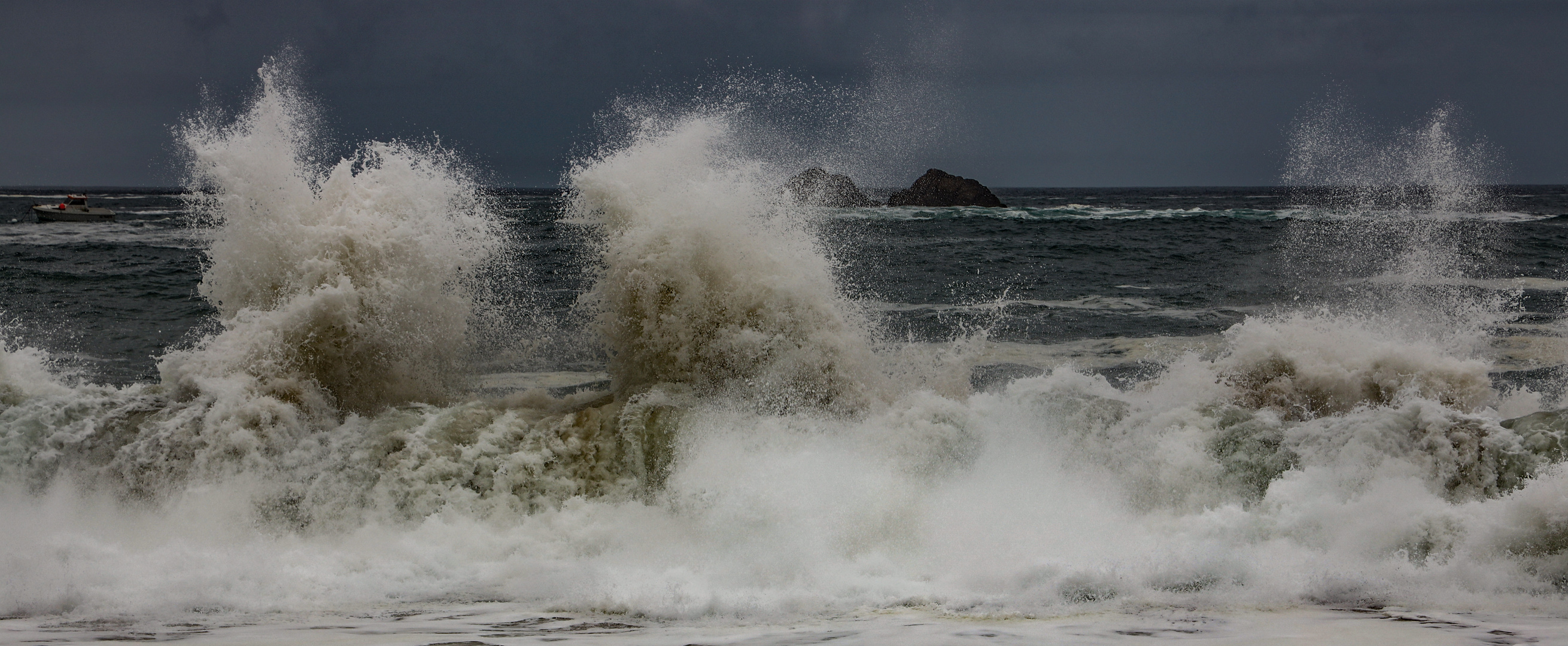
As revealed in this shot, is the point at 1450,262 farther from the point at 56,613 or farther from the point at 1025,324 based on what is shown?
the point at 56,613

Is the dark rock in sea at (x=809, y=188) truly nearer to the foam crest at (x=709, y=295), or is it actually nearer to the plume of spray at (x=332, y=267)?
the foam crest at (x=709, y=295)

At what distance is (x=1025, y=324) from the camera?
12.5 metres

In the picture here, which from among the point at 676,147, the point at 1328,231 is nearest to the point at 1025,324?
the point at 676,147

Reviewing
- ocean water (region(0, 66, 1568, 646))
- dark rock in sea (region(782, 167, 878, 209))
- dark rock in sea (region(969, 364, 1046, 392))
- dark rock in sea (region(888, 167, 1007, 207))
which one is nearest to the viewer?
ocean water (region(0, 66, 1568, 646))

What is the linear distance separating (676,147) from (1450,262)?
19.9m

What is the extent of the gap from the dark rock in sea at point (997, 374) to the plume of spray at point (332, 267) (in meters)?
4.35

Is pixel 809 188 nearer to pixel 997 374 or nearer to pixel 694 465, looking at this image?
pixel 997 374

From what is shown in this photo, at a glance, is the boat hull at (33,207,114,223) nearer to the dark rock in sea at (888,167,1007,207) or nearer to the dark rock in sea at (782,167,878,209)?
the dark rock in sea at (888,167,1007,207)

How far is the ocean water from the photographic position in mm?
4453

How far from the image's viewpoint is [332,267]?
6.47 meters

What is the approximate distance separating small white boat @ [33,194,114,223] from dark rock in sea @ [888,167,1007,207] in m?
31.0

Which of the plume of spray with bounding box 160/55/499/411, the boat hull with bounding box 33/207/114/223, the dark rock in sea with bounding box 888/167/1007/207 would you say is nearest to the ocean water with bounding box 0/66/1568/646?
the plume of spray with bounding box 160/55/499/411

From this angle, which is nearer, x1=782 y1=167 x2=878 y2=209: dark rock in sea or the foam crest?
the foam crest

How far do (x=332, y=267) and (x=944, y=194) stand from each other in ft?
143
